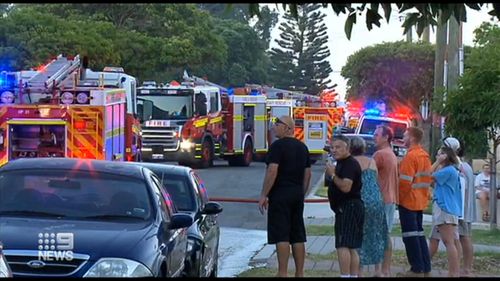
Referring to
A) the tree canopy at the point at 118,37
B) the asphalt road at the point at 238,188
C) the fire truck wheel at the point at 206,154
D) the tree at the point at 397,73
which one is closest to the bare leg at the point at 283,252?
the asphalt road at the point at 238,188

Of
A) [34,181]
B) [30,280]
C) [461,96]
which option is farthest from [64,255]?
[461,96]

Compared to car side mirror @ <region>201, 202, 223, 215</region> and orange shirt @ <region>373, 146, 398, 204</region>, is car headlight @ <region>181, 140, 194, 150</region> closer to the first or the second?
orange shirt @ <region>373, 146, 398, 204</region>

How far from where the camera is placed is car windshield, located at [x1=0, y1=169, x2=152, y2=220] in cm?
767

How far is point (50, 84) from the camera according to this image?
63.3 ft

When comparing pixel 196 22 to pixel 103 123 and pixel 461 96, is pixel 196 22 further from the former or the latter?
pixel 461 96

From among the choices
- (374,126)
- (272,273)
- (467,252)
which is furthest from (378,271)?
(374,126)

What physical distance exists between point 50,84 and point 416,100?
35.0 m

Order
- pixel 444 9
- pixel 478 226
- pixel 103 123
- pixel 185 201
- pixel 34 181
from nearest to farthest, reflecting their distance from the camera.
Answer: pixel 444 9 < pixel 34 181 < pixel 185 201 < pixel 478 226 < pixel 103 123

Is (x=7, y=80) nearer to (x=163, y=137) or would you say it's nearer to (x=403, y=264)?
(x=403, y=264)

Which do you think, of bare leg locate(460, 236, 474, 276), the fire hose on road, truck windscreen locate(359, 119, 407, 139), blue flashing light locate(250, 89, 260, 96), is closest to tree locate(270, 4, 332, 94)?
blue flashing light locate(250, 89, 260, 96)

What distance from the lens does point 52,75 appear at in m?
19.9

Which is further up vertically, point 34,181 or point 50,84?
point 50,84

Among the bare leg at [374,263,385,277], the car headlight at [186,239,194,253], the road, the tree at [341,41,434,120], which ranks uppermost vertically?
the tree at [341,41,434,120]

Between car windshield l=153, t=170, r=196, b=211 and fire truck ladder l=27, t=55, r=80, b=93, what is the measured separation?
925 centimetres
